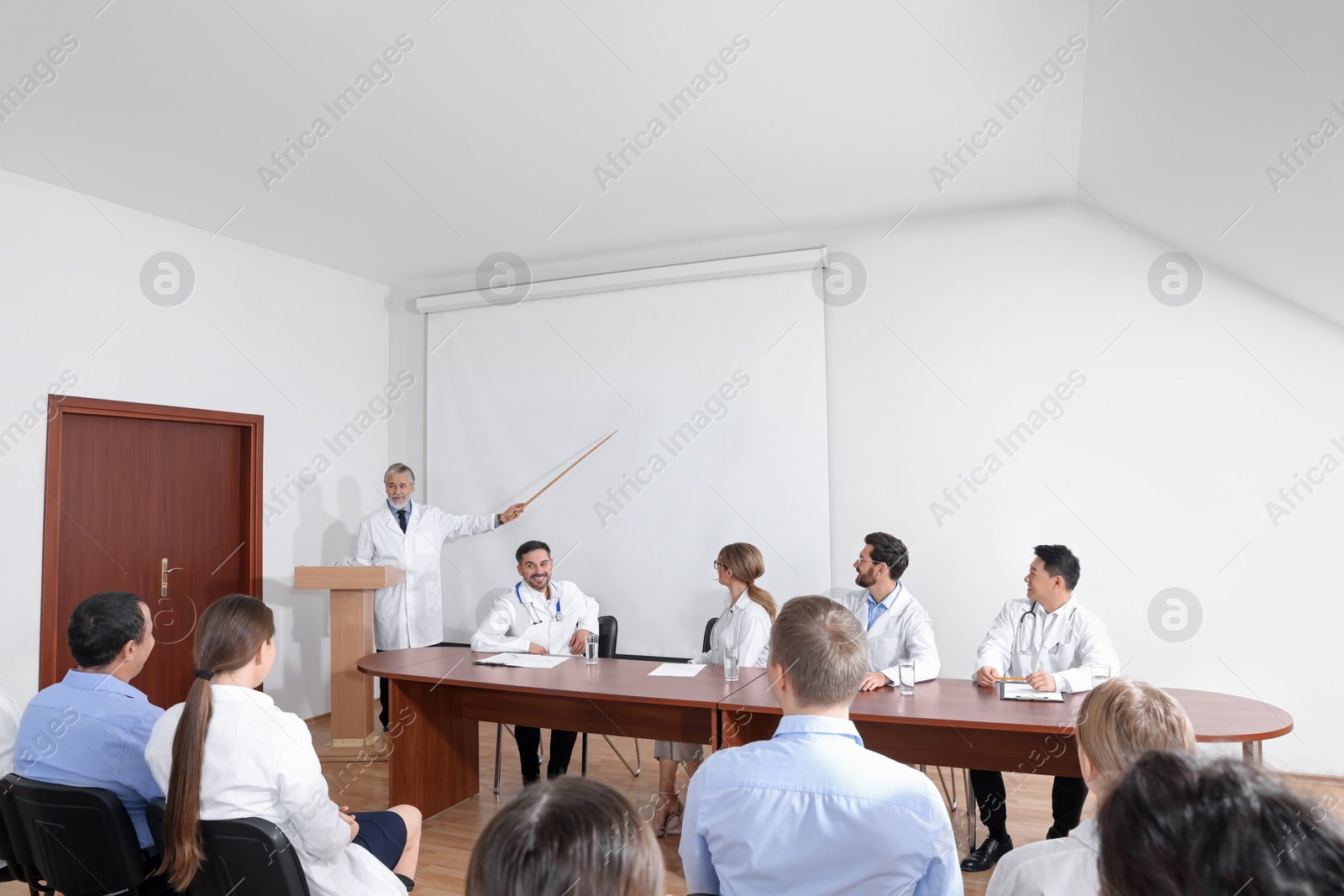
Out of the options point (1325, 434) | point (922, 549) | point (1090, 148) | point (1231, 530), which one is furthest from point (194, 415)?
point (1325, 434)

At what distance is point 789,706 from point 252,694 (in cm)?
129

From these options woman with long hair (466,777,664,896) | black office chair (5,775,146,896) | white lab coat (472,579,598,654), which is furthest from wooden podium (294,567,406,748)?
woman with long hair (466,777,664,896)

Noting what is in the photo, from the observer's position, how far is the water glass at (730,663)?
3.20 meters

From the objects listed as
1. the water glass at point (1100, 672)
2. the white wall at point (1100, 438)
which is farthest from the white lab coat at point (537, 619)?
the water glass at point (1100, 672)

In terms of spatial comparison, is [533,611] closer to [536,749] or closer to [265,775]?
[536,749]

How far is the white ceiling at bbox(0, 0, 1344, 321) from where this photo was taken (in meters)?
2.79

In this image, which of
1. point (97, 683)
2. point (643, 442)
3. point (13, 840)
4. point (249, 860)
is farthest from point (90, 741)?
point (643, 442)

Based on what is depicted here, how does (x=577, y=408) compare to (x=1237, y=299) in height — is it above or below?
below

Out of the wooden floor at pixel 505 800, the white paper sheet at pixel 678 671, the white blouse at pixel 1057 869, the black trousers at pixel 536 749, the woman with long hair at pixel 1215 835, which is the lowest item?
A: the wooden floor at pixel 505 800

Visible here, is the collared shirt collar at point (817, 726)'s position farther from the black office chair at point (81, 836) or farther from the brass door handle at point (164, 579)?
the brass door handle at point (164, 579)

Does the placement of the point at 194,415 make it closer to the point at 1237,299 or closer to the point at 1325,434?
the point at 1237,299

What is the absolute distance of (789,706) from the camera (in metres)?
1.59

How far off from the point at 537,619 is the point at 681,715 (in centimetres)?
119

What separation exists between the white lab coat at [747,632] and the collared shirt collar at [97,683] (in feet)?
7.18
